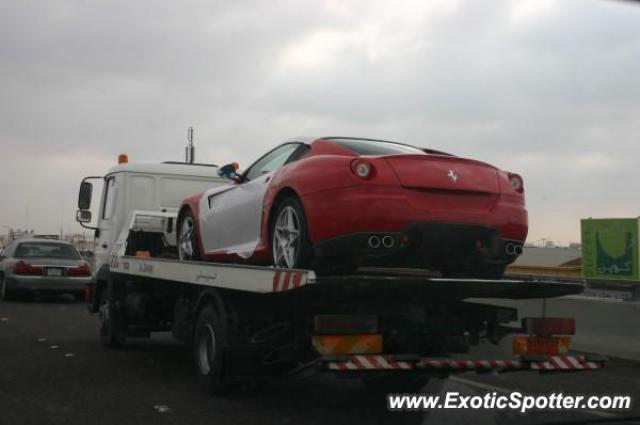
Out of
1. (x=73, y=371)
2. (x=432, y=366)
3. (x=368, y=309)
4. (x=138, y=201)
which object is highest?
(x=138, y=201)

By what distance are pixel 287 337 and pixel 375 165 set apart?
157cm

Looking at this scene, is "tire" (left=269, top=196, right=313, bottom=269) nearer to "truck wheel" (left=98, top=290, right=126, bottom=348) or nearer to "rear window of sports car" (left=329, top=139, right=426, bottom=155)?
"rear window of sports car" (left=329, top=139, right=426, bottom=155)

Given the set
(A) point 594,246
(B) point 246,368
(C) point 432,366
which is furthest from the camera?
(A) point 594,246

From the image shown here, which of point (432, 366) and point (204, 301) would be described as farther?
point (204, 301)

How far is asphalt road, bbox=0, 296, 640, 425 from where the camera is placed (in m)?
5.92

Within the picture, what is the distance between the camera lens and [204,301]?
691cm

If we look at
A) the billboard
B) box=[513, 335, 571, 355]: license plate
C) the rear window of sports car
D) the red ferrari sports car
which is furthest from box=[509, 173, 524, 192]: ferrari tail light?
the billboard

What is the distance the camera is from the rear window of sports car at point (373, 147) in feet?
20.8

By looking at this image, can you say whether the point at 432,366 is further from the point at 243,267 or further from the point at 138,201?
the point at 138,201

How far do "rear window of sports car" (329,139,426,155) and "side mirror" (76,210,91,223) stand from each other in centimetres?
585

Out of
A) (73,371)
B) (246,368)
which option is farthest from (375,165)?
(73,371)

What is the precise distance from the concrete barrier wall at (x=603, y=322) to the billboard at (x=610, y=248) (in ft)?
14.8

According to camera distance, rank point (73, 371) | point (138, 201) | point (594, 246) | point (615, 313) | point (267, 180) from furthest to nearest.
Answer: point (594, 246)
point (138, 201)
point (615, 313)
point (73, 371)
point (267, 180)

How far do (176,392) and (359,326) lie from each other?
2.35 meters
